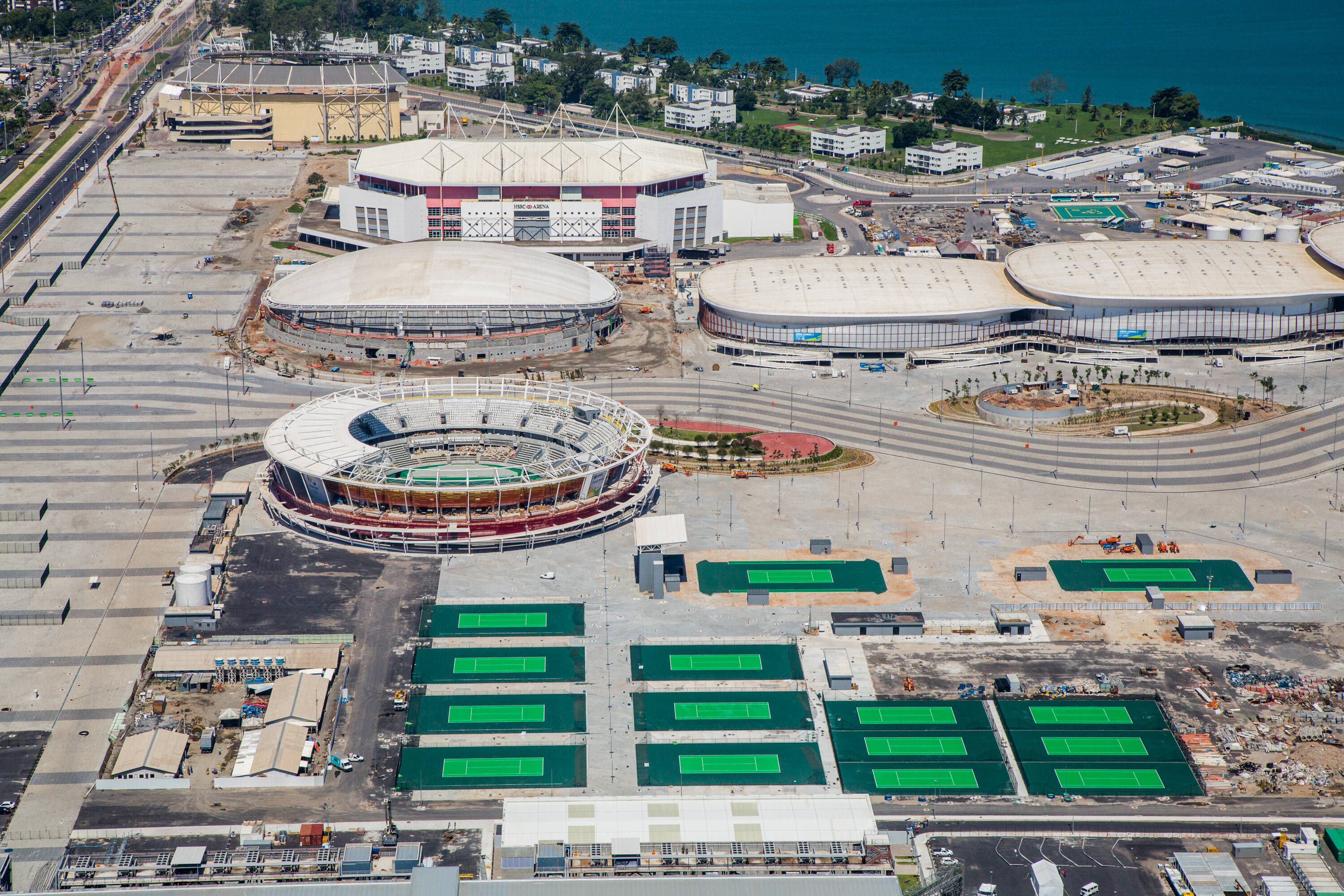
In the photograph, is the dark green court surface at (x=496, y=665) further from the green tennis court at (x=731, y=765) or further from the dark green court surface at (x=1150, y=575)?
the dark green court surface at (x=1150, y=575)

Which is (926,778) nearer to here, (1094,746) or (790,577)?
(1094,746)

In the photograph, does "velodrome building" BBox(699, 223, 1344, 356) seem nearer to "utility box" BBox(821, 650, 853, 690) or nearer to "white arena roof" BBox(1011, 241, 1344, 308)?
"white arena roof" BBox(1011, 241, 1344, 308)

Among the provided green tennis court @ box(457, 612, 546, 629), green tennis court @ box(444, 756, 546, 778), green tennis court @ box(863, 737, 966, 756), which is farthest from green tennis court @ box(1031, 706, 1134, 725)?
green tennis court @ box(457, 612, 546, 629)

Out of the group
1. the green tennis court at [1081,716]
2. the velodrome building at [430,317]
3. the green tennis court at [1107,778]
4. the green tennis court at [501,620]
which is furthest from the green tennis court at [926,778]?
the velodrome building at [430,317]

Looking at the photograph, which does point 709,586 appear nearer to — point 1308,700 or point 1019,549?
point 1019,549

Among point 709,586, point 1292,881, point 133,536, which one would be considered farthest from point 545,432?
point 1292,881
